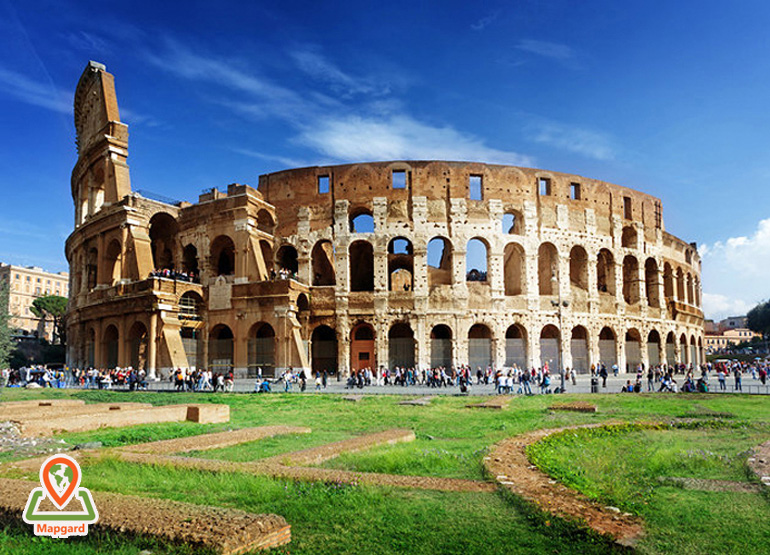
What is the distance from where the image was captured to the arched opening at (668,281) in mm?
44150

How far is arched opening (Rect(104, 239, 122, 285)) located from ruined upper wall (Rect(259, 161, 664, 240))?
29.7ft

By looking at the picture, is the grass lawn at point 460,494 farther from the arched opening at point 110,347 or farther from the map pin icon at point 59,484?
the arched opening at point 110,347

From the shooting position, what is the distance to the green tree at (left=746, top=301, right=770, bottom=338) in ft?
246

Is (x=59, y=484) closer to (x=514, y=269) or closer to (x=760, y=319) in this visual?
(x=514, y=269)

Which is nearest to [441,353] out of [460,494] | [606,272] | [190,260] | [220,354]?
[220,354]

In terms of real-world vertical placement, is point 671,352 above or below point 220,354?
below

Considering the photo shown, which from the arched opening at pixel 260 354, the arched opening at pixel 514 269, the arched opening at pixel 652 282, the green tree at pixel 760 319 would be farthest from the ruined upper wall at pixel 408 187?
the green tree at pixel 760 319

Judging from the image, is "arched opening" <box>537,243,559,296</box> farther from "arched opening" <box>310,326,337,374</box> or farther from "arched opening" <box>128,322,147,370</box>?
"arched opening" <box>128,322,147,370</box>

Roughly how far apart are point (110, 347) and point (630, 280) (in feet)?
106

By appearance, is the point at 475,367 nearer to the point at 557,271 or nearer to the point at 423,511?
the point at 557,271

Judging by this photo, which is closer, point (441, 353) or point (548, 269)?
point (441, 353)

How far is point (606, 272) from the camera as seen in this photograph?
39.8 meters

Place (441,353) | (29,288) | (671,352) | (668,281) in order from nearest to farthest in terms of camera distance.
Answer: (441,353)
(671,352)
(668,281)
(29,288)

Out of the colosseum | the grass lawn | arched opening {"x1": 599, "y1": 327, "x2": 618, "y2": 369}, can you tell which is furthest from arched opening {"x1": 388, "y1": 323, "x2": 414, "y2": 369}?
the grass lawn
